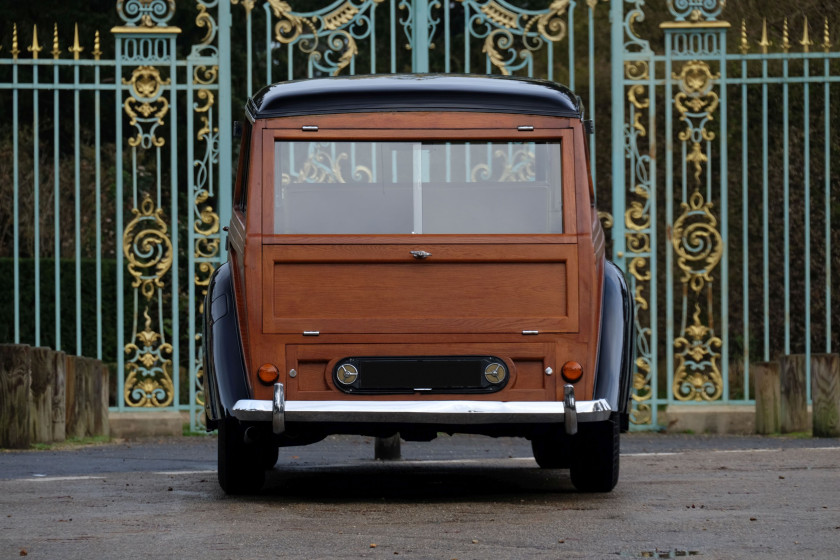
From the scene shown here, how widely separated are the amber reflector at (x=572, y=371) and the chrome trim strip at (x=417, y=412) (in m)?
0.18

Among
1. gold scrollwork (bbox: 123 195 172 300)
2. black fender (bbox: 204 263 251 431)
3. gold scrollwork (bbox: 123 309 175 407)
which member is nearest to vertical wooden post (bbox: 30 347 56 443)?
gold scrollwork (bbox: 123 309 175 407)

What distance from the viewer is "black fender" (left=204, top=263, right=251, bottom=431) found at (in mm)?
7980

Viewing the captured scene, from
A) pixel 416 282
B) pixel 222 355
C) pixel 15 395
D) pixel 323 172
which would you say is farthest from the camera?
pixel 15 395

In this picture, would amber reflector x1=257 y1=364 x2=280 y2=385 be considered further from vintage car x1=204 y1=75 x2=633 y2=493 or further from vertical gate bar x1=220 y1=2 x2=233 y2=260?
vertical gate bar x1=220 y1=2 x2=233 y2=260

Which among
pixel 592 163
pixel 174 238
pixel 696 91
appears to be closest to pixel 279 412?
pixel 592 163

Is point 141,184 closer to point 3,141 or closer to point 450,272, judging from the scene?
point 3,141

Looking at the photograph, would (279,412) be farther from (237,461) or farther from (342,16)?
(342,16)

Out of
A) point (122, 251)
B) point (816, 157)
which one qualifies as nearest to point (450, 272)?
point (122, 251)

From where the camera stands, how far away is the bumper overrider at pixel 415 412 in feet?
25.1

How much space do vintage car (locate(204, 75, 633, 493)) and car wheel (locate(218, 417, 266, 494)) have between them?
0.01 meters

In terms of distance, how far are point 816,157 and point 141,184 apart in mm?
10010

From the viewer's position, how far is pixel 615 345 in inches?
317

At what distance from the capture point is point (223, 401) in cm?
800

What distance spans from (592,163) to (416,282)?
4793 millimetres
